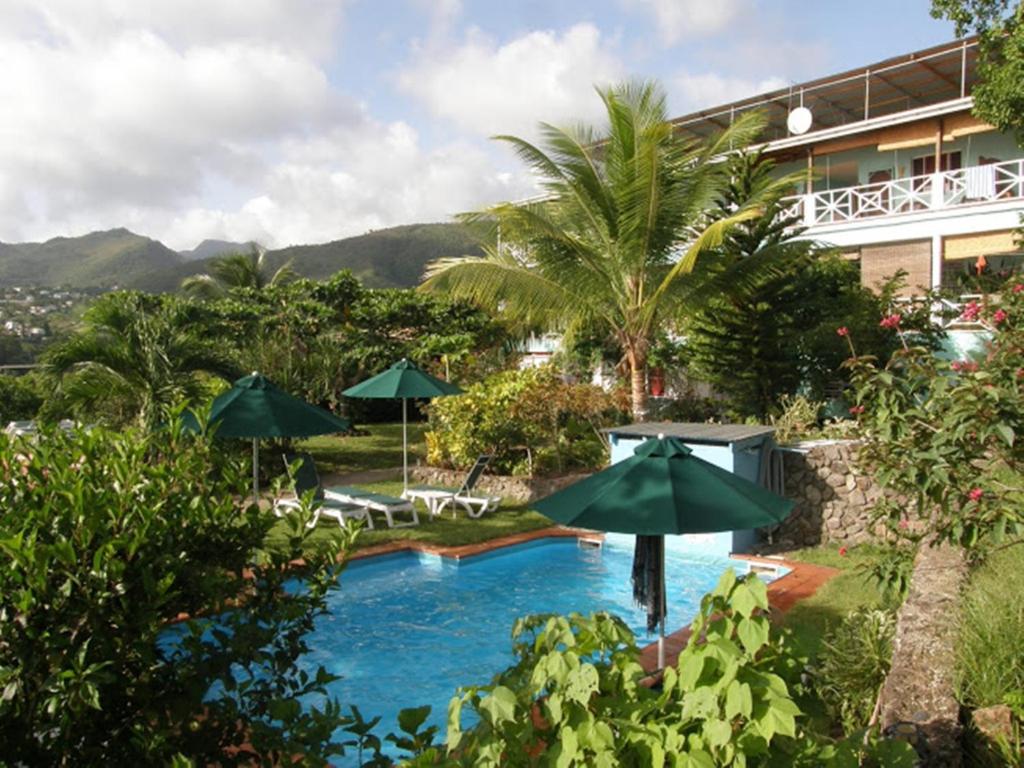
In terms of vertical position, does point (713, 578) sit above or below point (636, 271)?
below

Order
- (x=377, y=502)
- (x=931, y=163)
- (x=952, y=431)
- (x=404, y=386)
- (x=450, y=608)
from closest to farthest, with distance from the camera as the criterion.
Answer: (x=952, y=431), (x=450, y=608), (x=377, y=502), (x=404, y=386), (x=931, y=163)

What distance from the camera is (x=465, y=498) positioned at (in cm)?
1297

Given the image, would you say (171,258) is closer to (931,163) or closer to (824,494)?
(931,163)

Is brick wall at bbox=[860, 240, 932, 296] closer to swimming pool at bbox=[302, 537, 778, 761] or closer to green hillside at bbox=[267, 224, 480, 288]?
swimming pool at bbox=[302, 537, 778, 761]

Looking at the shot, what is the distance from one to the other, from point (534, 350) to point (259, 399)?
1773cm

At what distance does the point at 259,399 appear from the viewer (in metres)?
10.2

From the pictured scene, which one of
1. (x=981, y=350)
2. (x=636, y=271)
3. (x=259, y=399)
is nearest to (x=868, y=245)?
(x=981, y=350)

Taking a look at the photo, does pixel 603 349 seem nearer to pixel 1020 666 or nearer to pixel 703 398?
pixel 703 398

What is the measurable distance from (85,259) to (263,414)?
4109 inches

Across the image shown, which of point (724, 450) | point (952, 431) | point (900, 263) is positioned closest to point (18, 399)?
point (724, 450)

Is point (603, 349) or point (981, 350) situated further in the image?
point (603, 349)

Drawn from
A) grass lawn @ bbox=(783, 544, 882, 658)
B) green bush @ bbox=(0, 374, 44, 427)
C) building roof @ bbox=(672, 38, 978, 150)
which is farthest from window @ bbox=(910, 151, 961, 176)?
green bush @ bbox=(0, 374, 44, 427)

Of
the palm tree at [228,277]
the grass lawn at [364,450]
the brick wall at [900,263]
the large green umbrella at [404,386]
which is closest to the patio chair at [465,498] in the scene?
the large green umbrella at [404,386]

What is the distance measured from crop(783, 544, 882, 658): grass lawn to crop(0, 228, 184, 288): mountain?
286ft
